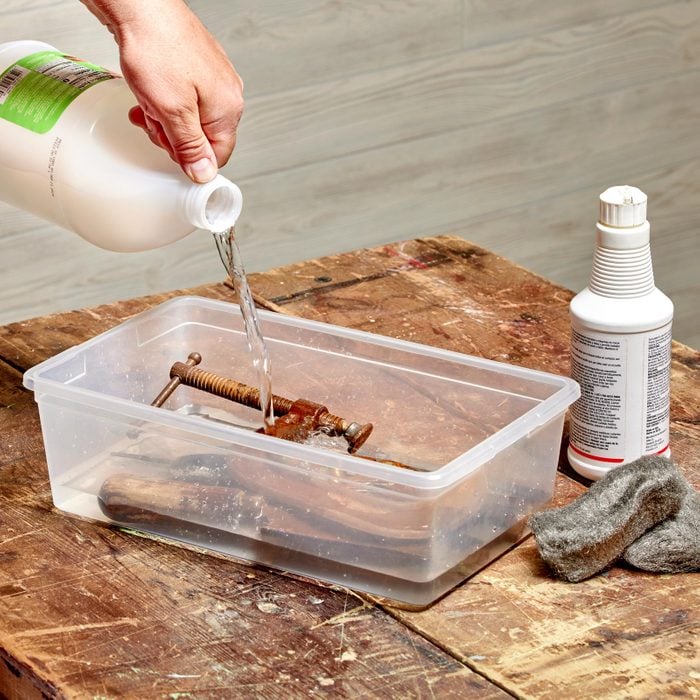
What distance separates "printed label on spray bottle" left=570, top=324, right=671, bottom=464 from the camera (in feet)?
2.96

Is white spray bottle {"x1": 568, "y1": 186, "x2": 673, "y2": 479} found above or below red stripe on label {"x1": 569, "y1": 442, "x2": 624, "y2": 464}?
above

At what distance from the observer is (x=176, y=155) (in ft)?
3.02

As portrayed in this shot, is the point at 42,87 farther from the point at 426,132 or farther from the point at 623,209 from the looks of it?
the point at 426,132

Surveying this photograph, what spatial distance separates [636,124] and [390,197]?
56 centimetres

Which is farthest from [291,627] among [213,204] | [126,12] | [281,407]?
[126,12]

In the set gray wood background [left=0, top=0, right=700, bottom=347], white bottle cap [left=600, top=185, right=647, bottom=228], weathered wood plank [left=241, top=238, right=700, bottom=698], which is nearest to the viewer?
weathered wood plank [left=241, top=238, right=700, bottom=698]

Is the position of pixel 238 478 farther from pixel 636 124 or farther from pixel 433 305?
pixel 636 124

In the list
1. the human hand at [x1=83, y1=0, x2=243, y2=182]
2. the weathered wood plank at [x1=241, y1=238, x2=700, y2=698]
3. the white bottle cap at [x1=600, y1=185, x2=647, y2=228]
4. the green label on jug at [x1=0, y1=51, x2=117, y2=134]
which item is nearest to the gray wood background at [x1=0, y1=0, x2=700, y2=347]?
the green label on jug at [x1=0, y1=51, x2=117, y2=134]

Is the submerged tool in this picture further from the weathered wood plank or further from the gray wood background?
the gray wood background

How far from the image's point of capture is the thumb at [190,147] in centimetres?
91

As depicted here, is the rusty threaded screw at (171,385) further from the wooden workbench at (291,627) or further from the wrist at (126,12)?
the wrist at (126,12)

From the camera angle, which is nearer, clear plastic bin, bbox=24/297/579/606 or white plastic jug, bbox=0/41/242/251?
clear plastic bin, bbox=24/297/579/606

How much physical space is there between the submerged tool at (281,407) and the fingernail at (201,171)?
180 millimetres

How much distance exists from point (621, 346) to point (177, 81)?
1.26 feet
